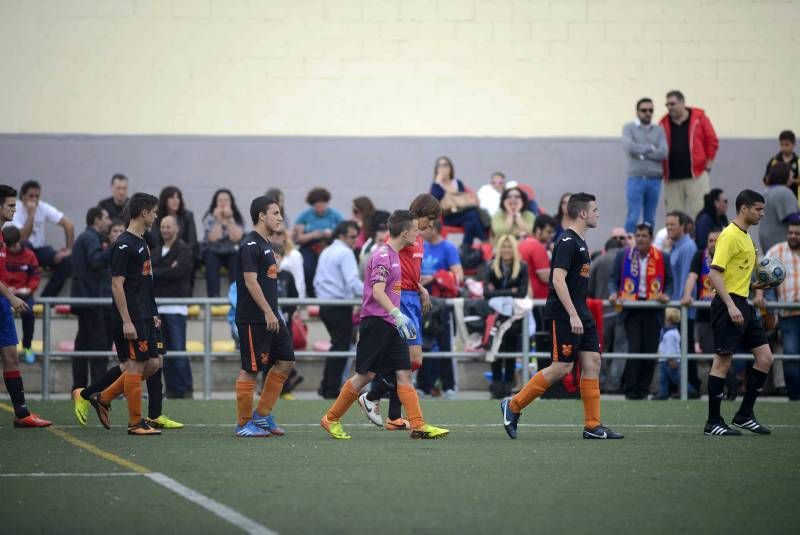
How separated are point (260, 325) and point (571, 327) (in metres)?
2.33

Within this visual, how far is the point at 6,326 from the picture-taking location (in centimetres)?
1178

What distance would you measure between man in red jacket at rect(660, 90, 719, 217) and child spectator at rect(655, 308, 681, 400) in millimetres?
2594

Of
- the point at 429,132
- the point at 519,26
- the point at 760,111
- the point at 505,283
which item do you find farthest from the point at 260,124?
the point at 760,111

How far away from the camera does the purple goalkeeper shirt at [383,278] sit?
10859 mm

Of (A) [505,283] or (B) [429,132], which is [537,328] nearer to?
(A) [505,283]

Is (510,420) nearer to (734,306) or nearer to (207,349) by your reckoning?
(734,306)

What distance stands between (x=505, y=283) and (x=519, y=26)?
5182mm

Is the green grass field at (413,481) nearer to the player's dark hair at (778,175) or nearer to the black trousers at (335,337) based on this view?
the black trousers at (335,337)

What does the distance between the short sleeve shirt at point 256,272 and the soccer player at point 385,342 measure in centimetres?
76

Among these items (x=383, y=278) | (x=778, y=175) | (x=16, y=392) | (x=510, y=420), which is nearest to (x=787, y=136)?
(x=778, y=175)

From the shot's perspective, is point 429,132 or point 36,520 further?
point 429,132

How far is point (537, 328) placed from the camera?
16594 mm

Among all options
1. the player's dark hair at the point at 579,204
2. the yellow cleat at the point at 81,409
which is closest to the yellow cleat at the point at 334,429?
the yellow cleat at the point at 81,409

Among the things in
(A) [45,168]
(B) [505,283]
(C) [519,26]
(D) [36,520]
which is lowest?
(D) [36,520]
